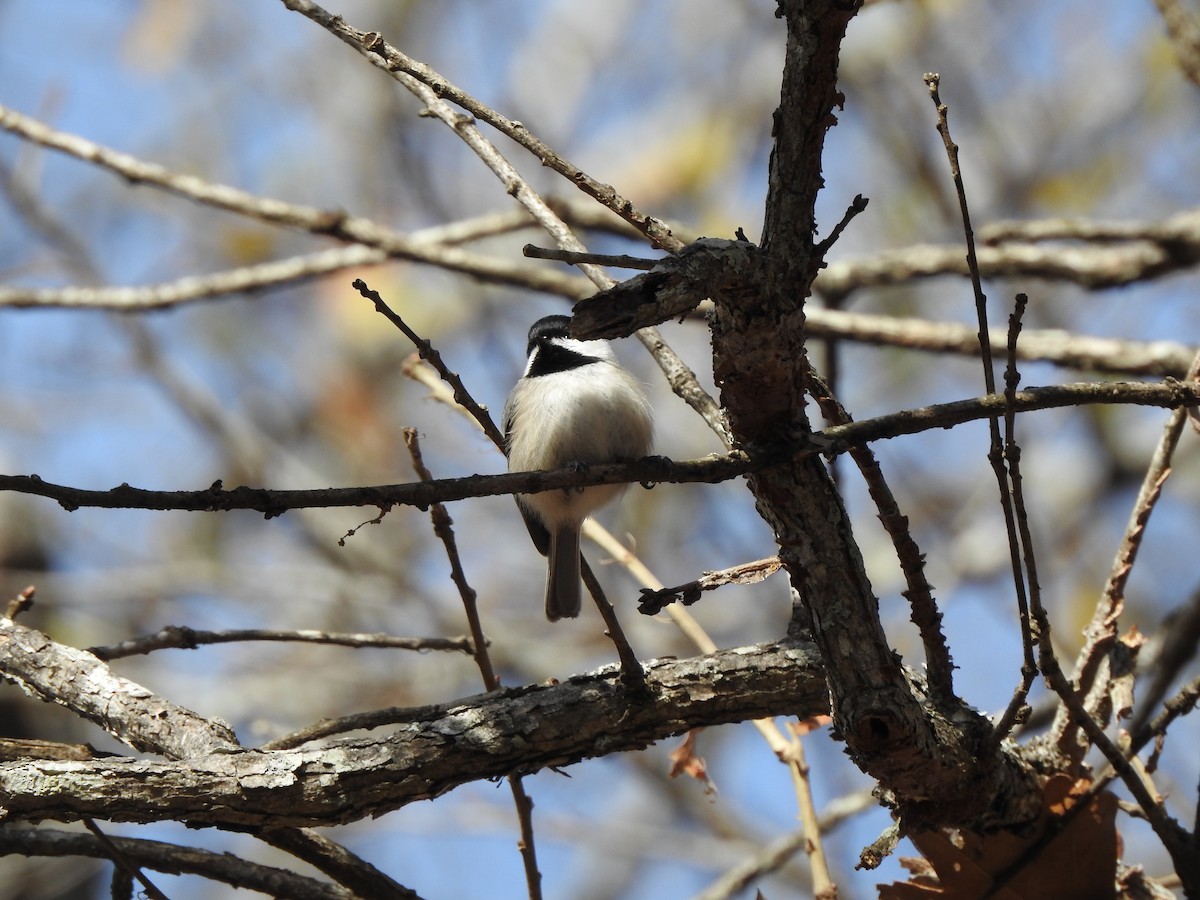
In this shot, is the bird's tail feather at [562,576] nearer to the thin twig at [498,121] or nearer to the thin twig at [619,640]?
the thin twig at [619,640]

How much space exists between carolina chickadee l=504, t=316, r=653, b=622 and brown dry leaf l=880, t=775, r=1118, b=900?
1.60 meters

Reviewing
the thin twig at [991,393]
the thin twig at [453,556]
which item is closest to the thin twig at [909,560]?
the thin twig at [991,393]

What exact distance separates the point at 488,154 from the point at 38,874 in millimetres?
6861

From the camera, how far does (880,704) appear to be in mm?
2125

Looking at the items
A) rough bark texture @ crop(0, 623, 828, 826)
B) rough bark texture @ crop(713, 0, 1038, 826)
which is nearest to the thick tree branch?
rough bark texture @ crop(0, 623, 828, 826)

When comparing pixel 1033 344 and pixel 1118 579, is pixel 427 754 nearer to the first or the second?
pixel 1118 579

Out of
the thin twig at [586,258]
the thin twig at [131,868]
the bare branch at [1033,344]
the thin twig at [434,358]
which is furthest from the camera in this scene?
the bare branch at [1033,344]

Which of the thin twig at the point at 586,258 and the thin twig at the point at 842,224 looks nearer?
the thin twig at the point at 586,258

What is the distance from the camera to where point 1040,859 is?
248cm

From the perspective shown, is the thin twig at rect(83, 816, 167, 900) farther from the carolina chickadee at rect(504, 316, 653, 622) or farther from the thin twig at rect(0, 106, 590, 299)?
the thin twig at rect(0, 106, 590, 299)

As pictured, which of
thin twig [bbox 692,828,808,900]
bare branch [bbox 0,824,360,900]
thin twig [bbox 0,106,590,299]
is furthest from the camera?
thin twig [bbox 0,106,590,299]

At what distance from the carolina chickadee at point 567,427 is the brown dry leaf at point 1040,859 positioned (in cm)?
160

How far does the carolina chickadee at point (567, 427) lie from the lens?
12.8 feet

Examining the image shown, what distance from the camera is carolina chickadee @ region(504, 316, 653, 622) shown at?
390 centimetres
